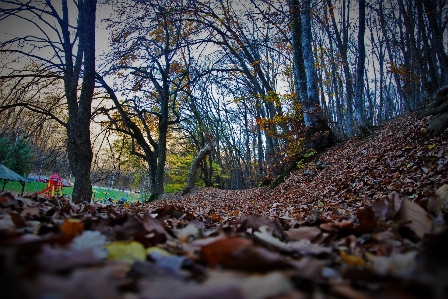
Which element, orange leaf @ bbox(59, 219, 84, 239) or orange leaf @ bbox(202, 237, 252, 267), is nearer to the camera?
orange leaf @ bbox(202, 237, 252, 267)

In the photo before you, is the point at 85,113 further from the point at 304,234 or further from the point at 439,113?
the point at 439,113

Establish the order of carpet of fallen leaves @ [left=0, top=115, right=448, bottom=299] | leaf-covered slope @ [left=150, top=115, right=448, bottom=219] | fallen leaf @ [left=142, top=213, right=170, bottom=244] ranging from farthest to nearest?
leaf-covered slope @ [left=150, top=115, right=448, bottom=219] → fallen leaf @ [left=142, top=213, right=170, bottom=244] → carpet of fallen leaves @ [left=0, top=115, right=448, bottom=299]

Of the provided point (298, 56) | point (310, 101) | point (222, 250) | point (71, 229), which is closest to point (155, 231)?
point (71, 229)

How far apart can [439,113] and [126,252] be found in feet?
22.2

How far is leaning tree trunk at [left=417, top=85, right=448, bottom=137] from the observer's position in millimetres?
4879

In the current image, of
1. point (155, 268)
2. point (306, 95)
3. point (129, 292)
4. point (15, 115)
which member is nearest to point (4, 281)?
point (129, 292)

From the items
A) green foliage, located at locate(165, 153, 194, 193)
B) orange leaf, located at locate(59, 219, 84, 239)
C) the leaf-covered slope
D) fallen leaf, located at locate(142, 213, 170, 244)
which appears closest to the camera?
orange leaf, located at locate(59, 219, 84, 239)

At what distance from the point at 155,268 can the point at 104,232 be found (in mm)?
595

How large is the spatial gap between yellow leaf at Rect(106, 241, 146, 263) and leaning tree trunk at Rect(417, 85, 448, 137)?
230 inches

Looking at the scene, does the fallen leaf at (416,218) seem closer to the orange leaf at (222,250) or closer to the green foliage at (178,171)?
the orange leaf at (222,250)

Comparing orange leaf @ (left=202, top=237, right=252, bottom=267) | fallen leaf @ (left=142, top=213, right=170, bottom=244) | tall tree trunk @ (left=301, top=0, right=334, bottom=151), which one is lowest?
fallen leaf @ (left=142, top=213, right=170, bottom=244)

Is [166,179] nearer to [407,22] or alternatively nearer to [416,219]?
[407,22]

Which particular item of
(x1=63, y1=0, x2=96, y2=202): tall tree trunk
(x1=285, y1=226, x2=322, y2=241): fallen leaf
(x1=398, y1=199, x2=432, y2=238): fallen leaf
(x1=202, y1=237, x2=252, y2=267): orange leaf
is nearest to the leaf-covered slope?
(x1=398, y1=199, x2=432, y2=238): fallen leaf

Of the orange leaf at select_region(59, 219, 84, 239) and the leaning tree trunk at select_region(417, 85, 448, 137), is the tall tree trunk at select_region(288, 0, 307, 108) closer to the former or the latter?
the leaning tree trunk at select_region(417, 85, 448, 137)
